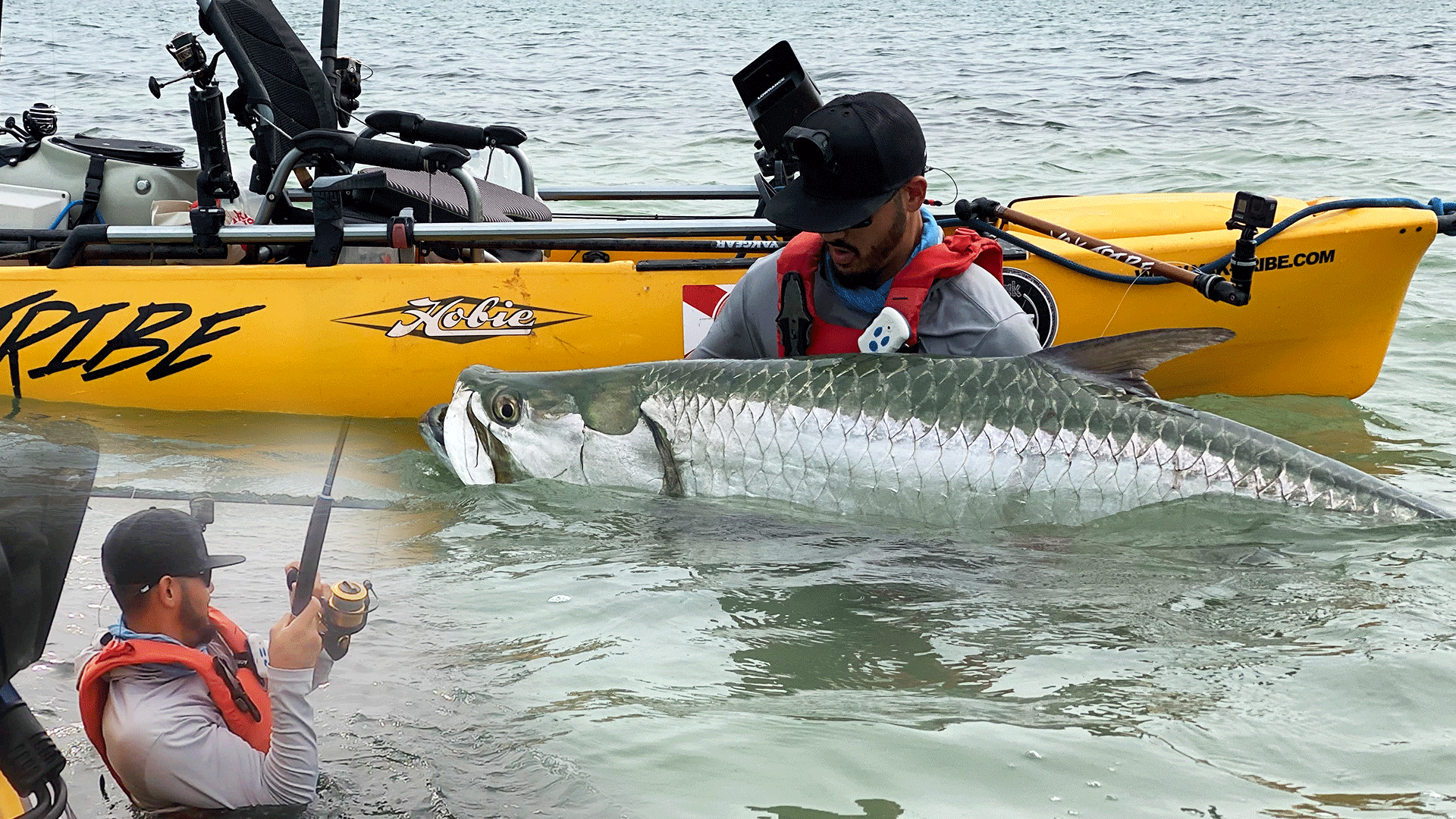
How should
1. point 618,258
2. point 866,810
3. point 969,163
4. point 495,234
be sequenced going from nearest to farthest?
1. point 866,810
2. point 495,234
3. point 618,258
4. point 969,163

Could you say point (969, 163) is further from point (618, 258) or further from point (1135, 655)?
point (1135, 655)

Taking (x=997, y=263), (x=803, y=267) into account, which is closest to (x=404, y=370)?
(x=803, y=267)

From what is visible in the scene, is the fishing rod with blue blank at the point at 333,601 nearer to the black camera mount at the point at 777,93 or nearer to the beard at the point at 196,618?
the beard at the point at 196,618

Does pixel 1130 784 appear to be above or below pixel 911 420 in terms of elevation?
below

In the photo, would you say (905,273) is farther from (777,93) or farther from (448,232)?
(448,232)

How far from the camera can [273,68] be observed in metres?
5.79

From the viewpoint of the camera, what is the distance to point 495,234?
17.4 feet

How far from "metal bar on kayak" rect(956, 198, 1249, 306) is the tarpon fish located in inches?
48.6

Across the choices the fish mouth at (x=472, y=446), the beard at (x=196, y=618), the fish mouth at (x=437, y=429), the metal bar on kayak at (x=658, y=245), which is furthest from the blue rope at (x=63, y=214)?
the beard at (x=196, y=618)

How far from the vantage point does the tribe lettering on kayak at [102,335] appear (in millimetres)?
5254

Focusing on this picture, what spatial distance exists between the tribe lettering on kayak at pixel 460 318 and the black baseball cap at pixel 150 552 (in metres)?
3.04

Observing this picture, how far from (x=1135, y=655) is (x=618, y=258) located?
12.4 ft

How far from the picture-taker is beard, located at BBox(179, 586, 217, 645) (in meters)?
2.29

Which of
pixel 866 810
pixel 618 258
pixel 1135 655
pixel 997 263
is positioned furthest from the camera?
pixel 618 258
